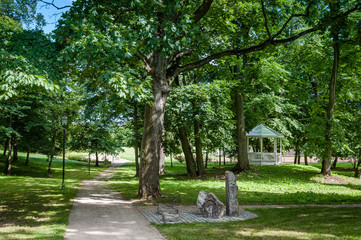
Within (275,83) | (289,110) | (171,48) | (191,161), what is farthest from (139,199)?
(289,110)

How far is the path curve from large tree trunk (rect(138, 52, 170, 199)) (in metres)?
1.01

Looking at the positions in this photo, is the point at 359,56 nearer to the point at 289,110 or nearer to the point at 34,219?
the point at 289,110

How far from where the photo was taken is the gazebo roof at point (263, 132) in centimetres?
2477

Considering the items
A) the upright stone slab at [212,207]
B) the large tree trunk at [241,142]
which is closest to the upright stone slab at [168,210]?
the upright stone slab at [212,207]

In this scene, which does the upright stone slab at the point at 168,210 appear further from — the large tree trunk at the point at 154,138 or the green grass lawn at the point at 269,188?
the large tree trunk at the point at 154,138

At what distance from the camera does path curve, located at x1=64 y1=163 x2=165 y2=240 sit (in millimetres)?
6395

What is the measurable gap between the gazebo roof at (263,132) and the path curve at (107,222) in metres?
16.5

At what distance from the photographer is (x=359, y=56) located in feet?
60.7

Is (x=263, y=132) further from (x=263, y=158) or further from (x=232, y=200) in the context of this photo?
(x=232, y=200)

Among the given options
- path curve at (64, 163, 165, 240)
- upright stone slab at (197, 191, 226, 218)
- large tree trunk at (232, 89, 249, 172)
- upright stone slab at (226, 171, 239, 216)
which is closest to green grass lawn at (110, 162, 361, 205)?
large tree trunk at (232, 89, 249, 172)

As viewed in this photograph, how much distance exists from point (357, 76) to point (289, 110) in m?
6.17

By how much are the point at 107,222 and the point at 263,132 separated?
64.9ft

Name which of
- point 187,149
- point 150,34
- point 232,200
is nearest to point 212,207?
point 232,200

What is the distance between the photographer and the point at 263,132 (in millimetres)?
25094
